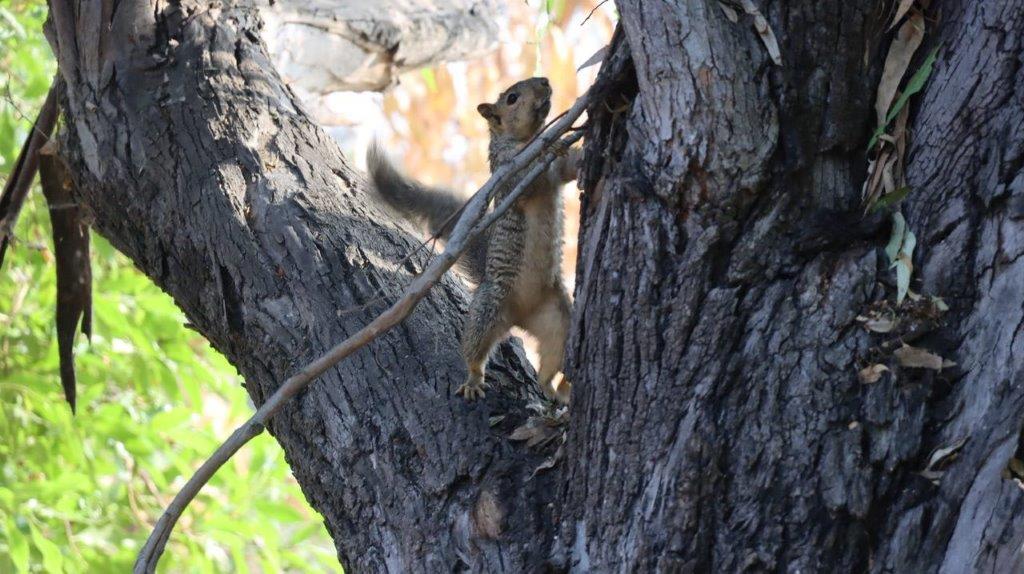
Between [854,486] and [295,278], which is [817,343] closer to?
[854,486]

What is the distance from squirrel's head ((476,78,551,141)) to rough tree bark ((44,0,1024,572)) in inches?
44.5

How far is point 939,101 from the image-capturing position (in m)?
1.71

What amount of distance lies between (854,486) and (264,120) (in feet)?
5.10

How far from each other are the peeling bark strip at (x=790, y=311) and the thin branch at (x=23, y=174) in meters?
1.81

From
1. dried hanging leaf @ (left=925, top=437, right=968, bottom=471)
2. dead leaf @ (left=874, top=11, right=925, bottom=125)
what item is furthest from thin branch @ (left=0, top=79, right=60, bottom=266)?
dried hanging leaf @ (left=925, top=437, right=968, bottom=471)

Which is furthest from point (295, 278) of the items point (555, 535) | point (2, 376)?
point (2, 376)

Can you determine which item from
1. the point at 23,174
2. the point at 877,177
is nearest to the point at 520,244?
the point at 877,177

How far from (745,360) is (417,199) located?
152cm

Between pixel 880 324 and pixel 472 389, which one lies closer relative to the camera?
pixel 880 324

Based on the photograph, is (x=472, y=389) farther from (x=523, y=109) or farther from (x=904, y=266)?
(x=523, y=109)

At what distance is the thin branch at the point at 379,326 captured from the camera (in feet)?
5.80

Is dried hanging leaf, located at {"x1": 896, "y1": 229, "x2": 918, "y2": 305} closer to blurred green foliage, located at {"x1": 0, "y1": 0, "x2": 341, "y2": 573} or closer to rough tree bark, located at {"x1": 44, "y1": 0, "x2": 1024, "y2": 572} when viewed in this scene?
rough tree bark, located at {"x1": 44, "y1": 0, "x2": 1024, "y2": 572}

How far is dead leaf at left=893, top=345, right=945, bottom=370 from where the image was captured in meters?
1.59

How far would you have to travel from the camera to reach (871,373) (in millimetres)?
1604
